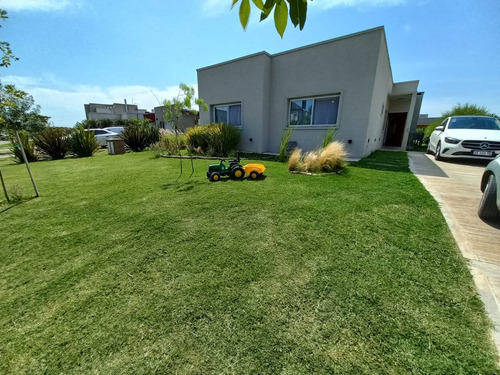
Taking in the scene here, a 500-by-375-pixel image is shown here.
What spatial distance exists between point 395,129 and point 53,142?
20.7 m

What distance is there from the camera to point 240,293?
1.61 m

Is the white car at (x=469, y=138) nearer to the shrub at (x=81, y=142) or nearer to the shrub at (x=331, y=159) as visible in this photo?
the shrub at (x=331, y=159)

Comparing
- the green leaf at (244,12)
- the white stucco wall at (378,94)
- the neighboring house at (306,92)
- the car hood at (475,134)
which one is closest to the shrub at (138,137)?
the neighboring house at (306,92)

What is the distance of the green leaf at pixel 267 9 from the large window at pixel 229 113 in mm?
9275

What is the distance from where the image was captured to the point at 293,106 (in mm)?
8789

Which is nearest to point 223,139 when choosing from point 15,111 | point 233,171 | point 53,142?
point 233,171

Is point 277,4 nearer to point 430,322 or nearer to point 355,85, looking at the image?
point 430,322

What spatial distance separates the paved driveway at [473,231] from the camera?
1550 millimetres

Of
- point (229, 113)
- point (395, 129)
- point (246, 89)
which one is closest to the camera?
point (246, 89)

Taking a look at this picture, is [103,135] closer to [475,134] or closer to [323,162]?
[323,162]

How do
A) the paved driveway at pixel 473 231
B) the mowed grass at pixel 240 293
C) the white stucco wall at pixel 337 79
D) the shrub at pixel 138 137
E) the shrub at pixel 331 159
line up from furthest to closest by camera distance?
the shrub at pixel 138 137, the white stucco wall at pixel 337 79, the shrub at pixel 331 159, the paved driveway at pixel 473 231, the mowed grass at pixel 240 293

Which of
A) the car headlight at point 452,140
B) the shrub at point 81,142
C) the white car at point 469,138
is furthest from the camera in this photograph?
the shrub at point 81,142

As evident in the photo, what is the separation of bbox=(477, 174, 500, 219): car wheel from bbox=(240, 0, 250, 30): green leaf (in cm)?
363

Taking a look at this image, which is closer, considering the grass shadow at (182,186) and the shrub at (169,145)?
the grass shadow at (182,186)
